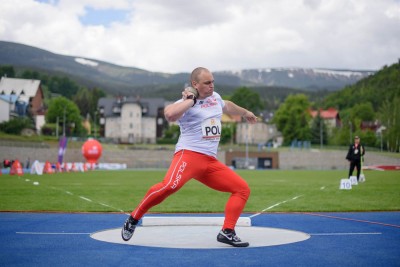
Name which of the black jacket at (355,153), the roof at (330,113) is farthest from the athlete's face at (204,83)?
the roof at (330,113)

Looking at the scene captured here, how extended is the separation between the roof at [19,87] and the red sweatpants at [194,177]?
9995cm

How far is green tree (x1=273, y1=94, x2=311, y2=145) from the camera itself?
127 m

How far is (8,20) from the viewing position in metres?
32.2

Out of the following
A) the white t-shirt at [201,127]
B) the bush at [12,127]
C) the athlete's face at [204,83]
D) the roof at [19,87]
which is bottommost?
the white t-shirt at [201,127]

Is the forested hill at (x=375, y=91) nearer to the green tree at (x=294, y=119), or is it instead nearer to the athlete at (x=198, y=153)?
the green tree at (x=294, y=119)

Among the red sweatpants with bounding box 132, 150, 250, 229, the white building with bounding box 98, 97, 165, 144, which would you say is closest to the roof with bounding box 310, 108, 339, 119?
the white building with bounding box 98, 97, 165, 144

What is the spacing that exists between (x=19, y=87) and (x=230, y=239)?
108m

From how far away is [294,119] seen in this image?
132m

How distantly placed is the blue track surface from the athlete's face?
2121 mm

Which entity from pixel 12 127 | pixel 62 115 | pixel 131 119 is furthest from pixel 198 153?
pixel 62 115

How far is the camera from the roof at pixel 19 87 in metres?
102

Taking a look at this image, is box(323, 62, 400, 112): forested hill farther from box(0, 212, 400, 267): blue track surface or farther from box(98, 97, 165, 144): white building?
box(0, 212, 400, 267): blue track surface

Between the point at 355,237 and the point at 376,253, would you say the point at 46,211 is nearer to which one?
the point at 355,237

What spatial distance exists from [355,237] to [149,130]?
129669 mm
